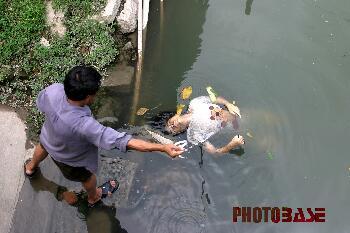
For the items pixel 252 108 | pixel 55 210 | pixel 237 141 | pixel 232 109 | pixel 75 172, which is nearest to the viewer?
pixel 75 172

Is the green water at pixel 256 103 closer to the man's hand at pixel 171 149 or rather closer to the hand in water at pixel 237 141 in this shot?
the hand in water at pixel 237 141

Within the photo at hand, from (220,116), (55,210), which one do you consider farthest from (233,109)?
(55,210)

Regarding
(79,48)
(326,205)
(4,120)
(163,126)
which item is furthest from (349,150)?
(4,120)

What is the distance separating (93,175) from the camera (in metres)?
4.73

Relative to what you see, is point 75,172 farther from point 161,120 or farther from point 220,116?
point 220,116

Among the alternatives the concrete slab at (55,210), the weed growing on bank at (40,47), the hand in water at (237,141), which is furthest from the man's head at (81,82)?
the hand in water at (237,141)

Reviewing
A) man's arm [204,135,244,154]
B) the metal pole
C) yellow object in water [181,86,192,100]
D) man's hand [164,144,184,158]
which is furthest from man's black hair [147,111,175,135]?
man's hand [164,144,184,158]

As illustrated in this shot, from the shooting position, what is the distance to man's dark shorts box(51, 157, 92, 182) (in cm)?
439

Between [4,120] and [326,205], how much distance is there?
174 inches

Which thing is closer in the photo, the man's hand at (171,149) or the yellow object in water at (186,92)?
the man's hand at (171,149)

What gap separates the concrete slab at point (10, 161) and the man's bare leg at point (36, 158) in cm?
19

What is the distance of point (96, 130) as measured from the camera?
3.60 meters

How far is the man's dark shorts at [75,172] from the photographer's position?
4.39 metres

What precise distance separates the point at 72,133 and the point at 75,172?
0.76 m
